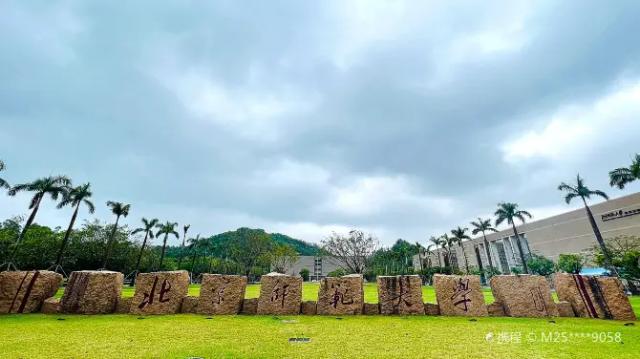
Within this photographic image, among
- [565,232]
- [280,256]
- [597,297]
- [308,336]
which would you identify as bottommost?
[308,336]

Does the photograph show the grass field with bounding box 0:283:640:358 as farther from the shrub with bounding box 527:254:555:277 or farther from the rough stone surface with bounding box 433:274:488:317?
the shrub with bounding box 527:254:555:277

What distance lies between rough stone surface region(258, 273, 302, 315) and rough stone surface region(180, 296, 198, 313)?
235cm

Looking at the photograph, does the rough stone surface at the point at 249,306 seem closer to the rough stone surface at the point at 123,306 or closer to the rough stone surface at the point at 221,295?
the rough stone surface at the point at 221,295

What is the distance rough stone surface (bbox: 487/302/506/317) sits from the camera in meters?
11.1

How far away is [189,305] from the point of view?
1123 centimetres

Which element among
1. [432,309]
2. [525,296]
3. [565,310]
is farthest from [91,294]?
[565,310]

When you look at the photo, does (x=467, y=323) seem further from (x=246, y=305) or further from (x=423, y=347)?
(x=246, y=305)

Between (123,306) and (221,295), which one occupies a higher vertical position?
(221,295)

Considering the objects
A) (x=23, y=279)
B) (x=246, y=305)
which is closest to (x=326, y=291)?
(x=246, y=305)

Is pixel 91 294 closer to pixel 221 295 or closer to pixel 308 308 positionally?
pixel 221 295

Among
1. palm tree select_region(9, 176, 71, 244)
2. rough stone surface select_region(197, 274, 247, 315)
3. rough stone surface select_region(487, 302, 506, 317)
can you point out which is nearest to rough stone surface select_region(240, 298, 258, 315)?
rough stone surface select_region(197, 274, 247, 315)

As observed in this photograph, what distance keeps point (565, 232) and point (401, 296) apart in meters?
50.6

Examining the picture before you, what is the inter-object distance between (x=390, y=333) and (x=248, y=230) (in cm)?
6771

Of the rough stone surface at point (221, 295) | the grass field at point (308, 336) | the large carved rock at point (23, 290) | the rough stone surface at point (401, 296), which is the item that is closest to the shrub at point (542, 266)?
the grass field at point (308, 336)
